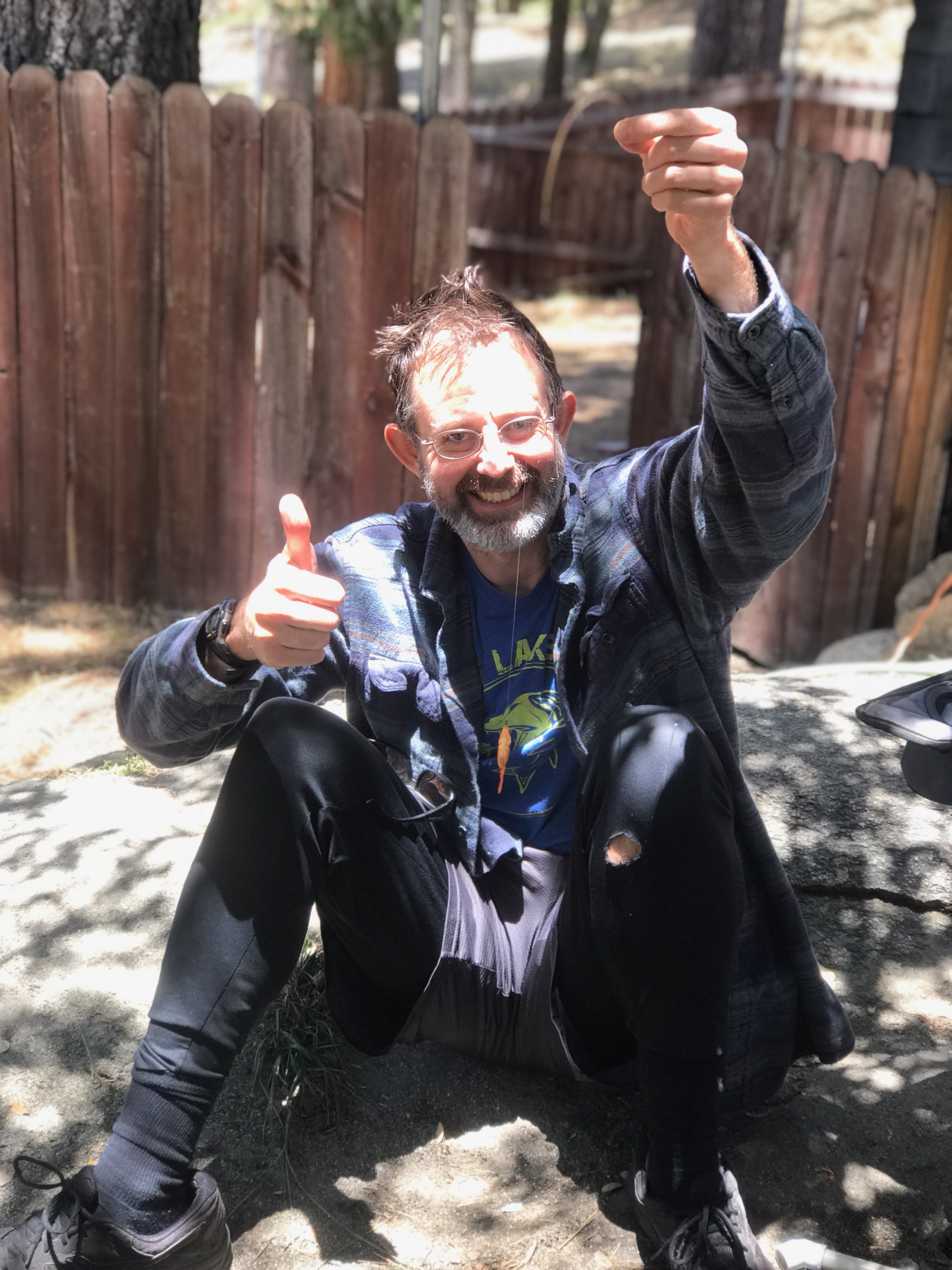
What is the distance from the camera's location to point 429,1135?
7.04ft

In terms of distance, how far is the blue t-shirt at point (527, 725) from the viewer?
201 centimetres

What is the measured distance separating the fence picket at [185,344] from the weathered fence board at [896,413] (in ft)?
8.18

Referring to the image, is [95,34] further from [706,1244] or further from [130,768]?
[706,1244]

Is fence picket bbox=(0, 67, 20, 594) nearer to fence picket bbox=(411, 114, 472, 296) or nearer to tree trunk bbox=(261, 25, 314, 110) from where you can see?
fence picket bbox=(411, 114, 472, 296)

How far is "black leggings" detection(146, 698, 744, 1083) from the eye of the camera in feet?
5.66

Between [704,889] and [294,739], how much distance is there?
0.61 metres

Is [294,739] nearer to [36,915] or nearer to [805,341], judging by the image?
[805,341]

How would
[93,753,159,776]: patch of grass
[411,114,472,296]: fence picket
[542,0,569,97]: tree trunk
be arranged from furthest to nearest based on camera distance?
[542,0,569,97]: tree trunk → [411,114,472,296]: fence picket → [93,753,159,776]: patch of grass

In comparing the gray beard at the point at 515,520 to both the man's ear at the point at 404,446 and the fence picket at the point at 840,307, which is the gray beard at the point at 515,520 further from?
the fence picket at the point at 840,307

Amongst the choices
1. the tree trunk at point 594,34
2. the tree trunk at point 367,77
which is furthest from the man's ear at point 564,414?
the tree trunk at point 594,34

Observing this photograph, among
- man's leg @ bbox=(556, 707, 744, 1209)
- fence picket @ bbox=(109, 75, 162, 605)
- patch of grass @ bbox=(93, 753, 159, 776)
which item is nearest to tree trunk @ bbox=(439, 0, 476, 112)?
fence picket @ bbox=(109, 75, 162, 605)

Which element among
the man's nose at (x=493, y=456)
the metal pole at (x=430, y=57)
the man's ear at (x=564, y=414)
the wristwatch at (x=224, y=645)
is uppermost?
the metal pole at (x=430, y=57)

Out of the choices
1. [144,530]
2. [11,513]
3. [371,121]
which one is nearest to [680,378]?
[371,121]

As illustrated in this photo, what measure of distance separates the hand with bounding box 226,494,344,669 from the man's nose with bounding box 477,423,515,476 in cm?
34
